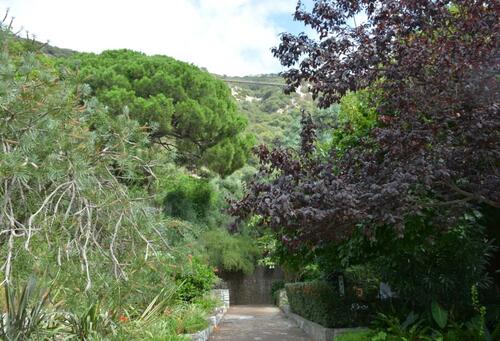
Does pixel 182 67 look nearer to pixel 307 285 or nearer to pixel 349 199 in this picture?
pixel 307 285

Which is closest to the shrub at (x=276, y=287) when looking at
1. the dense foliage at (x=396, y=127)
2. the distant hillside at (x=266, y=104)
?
the distant hillside at (x=266, y=104)

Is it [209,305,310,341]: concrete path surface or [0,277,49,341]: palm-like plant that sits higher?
[0,277,49,341]: palm-like plant

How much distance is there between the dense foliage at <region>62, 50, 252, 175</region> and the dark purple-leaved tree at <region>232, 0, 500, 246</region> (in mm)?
9407

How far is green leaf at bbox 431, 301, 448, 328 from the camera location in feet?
24.6

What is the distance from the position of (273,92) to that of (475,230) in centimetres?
5478

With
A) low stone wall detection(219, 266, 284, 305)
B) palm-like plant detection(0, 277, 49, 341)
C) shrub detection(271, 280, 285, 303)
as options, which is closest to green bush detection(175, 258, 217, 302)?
palm-like plant detection(0, 277, 49, 341)

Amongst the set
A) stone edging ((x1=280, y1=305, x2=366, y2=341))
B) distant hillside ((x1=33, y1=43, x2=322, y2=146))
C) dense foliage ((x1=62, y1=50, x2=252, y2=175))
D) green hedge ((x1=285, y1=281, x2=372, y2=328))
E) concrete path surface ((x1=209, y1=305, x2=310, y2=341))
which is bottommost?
concrete path surface ((x1=209, y1=305, x2=310, y2=341))

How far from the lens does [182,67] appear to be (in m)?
17.4

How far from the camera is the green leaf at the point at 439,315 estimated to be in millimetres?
7504

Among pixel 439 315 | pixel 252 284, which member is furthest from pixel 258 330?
pixel 252 284

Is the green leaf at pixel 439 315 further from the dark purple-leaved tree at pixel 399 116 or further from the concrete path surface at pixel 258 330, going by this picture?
the concrete path surface at pixel 258 330

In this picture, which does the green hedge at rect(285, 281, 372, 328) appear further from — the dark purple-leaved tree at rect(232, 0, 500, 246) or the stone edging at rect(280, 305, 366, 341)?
the dark purple-leaved tree at rect(232, 0, 500, 246)

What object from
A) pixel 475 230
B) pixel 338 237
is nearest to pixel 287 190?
pixel 338 237

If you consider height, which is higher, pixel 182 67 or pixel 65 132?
pixel 182 67
